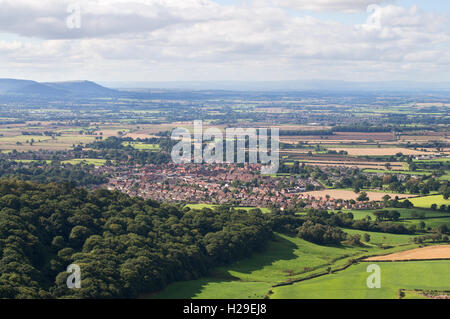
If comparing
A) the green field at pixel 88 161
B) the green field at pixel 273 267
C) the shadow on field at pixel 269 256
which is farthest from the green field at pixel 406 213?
the green field at pixel 88 161

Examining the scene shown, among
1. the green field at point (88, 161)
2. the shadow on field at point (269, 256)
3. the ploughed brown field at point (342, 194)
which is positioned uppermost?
the green field at point (88, 161)

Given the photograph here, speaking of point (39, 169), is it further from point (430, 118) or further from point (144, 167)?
point (430, 118)

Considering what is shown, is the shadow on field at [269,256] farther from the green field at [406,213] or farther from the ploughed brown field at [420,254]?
the green field at [406,213]
